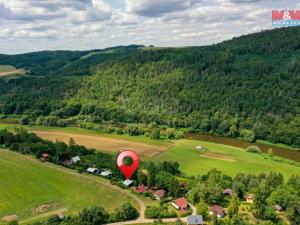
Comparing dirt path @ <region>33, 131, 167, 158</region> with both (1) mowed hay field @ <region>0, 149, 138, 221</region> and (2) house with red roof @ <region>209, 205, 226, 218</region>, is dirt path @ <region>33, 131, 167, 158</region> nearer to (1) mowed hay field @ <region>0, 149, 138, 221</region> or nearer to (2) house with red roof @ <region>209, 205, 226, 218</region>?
(1) mowed hay field @ <region>0, 149, 138, 221</region>

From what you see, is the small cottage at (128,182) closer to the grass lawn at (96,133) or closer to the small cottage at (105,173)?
the small cottage at (105,173)

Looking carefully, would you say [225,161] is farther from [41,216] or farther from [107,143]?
[41,216]

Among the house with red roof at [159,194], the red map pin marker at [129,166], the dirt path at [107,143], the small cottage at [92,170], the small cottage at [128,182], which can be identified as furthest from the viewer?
the dirt path at [107,143]

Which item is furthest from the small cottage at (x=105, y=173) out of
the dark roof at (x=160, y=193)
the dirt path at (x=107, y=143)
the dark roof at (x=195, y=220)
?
the dark roof at (x=195, y=220)

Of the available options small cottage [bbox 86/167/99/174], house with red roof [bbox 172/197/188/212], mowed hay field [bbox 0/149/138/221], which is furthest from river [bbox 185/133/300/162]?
mowed hay field [bbox 0/149/138/221]

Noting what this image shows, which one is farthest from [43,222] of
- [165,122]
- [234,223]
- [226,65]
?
[226,65]

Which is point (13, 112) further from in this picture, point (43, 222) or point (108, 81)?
point (43, 222)
